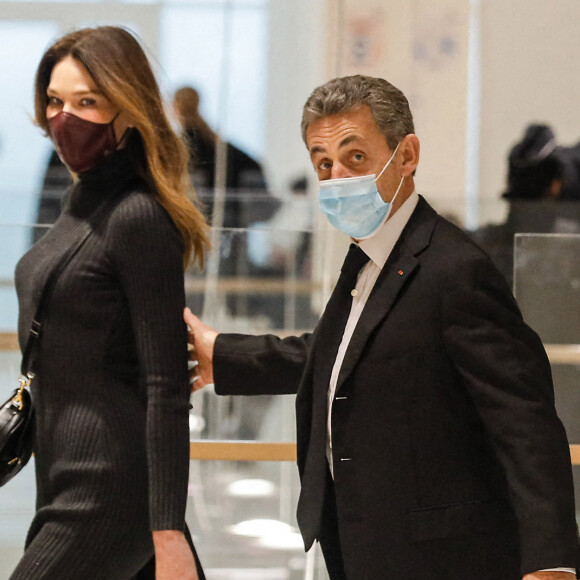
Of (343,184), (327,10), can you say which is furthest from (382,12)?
(343,184)

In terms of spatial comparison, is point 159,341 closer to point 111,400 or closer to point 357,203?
point 111,400

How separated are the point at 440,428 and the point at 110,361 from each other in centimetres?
57

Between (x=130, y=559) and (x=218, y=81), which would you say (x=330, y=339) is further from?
(x=218, y=81)

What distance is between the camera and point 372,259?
1783 millimetres

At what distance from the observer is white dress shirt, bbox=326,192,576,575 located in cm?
177

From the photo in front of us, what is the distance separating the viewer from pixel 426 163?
20.9ft

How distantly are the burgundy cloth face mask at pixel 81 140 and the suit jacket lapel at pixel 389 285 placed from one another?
22.1 inches

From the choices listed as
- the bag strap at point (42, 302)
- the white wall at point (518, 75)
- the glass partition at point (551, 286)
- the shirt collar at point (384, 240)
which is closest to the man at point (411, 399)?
the shirt collar at point (384, 240)

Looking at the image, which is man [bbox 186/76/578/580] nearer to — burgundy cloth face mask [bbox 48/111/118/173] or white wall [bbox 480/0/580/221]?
burgundy cloth face mask [bbox 48/111/118/173]

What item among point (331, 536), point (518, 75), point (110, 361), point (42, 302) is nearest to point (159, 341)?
point (110, 361)

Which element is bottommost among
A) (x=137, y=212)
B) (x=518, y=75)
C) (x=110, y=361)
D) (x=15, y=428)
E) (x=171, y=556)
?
(x=171, y=556)

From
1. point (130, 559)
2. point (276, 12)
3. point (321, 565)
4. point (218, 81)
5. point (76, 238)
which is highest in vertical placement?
point (276, 12)

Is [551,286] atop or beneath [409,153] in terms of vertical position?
beneath

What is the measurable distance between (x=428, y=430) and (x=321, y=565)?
1.23 m
